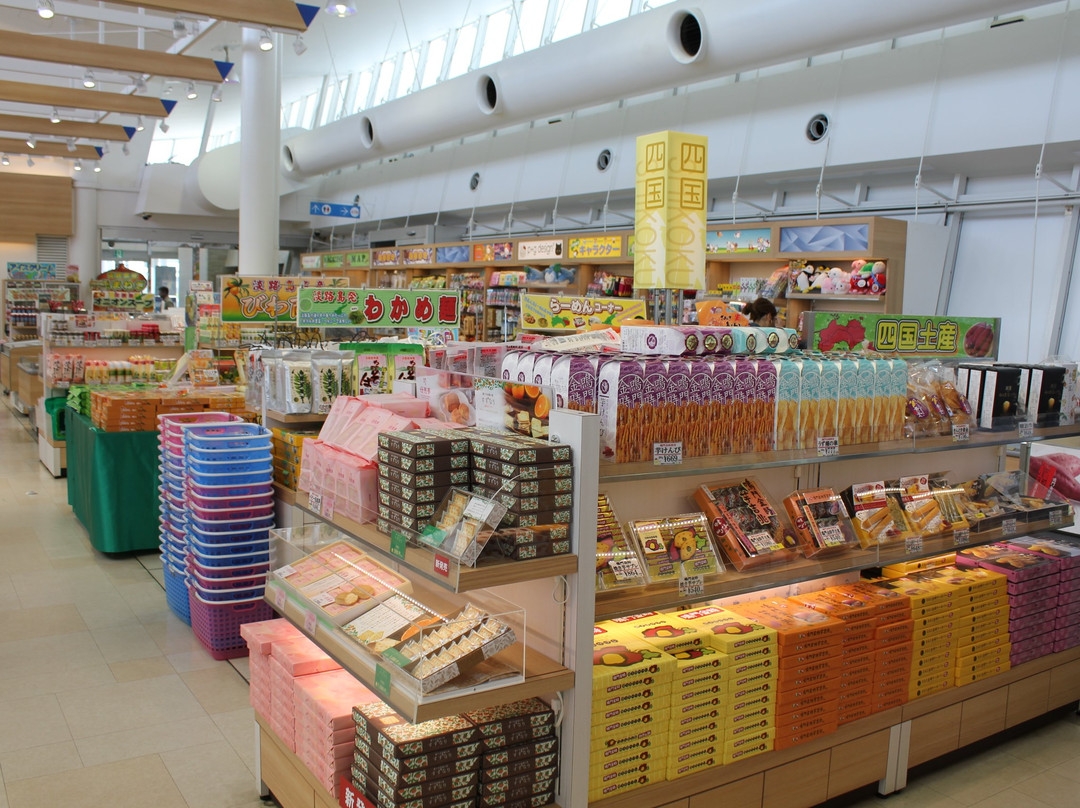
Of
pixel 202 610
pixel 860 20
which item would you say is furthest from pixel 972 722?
→ pixel 860 20

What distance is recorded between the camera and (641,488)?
286cm

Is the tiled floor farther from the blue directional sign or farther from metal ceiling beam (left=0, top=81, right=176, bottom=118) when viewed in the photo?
the blue directional sign

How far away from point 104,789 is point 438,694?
1.85m

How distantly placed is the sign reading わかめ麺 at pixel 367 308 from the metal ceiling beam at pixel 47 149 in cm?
1053

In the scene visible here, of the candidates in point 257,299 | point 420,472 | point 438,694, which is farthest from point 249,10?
point 438,694

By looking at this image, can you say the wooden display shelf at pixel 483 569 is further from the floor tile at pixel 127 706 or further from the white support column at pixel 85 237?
the white support column at pixel 85 237

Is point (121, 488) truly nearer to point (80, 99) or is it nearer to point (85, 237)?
point (80, 99)

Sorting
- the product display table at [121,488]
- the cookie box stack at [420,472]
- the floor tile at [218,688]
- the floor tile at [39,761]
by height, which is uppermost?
the cookie box stack at [420,472]

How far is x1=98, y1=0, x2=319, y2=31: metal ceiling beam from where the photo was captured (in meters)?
6.31

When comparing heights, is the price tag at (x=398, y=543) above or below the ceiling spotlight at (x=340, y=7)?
below

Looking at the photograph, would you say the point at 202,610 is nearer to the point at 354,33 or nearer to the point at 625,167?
the point at 625,167

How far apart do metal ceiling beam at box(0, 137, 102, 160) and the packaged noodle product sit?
13693 millimetres

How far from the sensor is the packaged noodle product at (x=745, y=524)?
9.31ft

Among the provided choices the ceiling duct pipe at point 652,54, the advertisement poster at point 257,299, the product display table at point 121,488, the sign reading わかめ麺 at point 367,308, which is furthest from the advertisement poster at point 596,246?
the product display table at point 121,488
